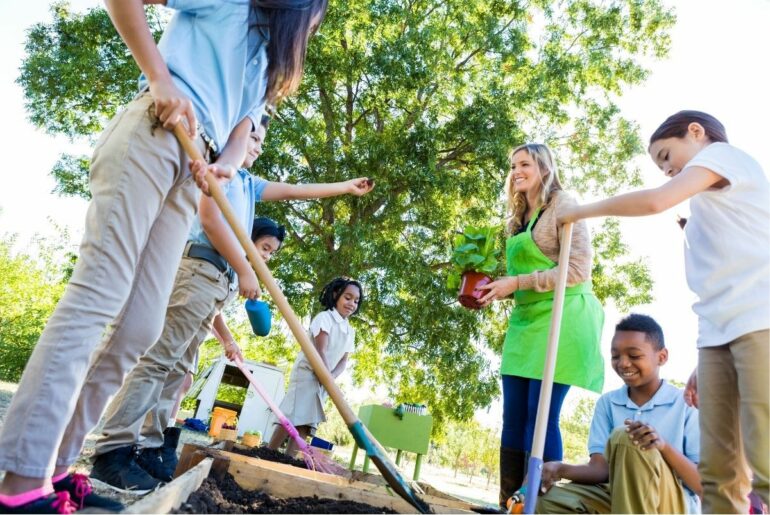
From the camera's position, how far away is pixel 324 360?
185 inches

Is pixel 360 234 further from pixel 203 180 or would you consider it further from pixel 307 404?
pixel 203 180

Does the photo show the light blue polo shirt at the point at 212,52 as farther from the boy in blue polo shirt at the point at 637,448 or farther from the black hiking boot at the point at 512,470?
the black hiking boot at the point at 512,470

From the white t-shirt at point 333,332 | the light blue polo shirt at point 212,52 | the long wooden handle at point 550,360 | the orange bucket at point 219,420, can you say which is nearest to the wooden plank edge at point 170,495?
the light blue polo shirt at point 212,52

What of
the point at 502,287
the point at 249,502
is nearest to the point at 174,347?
the point at 249,502

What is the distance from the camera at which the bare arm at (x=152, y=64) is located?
150cm

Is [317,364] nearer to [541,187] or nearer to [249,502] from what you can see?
[249,502]

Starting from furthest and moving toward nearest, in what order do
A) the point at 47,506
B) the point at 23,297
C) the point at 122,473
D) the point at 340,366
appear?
the point at 23,297 < the point at 340,366 < the point at 122,473 < the point at 47,506

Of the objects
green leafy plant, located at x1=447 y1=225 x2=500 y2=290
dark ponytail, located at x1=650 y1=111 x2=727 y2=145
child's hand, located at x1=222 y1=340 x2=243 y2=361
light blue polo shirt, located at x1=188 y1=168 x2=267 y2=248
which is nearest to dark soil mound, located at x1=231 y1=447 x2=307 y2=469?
child's hand, located at x1=222 y1=340 x2=243 y2=361

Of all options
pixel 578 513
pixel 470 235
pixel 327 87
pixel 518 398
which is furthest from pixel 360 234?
pixel 578 513

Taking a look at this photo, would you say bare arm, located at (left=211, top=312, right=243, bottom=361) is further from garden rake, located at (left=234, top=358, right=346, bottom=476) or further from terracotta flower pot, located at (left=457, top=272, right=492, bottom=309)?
terracotta flower pot, located at (left=457, top=272, right=492, bottom=309)

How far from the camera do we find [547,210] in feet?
9.48

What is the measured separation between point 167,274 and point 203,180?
0.30 metres

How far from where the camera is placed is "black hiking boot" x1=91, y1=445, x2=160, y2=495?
2074mm

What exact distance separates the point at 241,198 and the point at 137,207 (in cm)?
157
